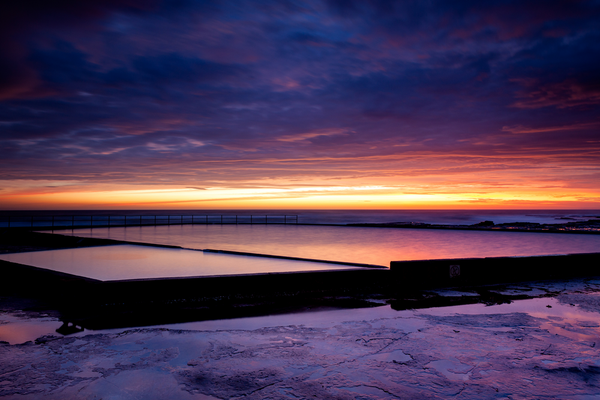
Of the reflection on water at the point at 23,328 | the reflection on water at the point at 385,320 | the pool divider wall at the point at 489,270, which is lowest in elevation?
the reflection on water at the point at 385,320

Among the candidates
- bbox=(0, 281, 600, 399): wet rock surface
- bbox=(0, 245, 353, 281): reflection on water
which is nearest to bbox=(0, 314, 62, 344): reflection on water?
bbox=(0, 281, 600, 399): wet rock surface

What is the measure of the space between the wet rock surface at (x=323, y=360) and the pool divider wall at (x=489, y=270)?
2.13 metres

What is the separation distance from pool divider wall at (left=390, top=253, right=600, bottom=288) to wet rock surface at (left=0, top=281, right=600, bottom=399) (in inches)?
84.0

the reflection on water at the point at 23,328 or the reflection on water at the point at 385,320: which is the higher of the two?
the reflection on water at the point at 23,328

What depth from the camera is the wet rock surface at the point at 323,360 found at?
11.3ft

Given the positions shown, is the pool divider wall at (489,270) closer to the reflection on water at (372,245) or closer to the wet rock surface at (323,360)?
the wet rock surface at (323,360)

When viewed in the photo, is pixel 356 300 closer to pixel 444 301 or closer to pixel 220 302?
pixel 444 301

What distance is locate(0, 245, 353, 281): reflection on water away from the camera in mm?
8453

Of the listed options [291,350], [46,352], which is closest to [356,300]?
[291,350]

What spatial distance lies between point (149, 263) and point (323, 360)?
718 cm

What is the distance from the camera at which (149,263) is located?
9.98 metres

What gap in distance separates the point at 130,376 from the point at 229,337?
4.58 ft

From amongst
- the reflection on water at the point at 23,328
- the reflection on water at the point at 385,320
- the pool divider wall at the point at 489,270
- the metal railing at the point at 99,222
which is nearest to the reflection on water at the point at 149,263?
the pool divider wall at the point at 489,270

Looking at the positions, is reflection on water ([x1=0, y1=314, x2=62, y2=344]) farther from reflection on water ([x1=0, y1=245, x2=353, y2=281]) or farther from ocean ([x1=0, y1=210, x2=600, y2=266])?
ocean ([x1=0, y1=210, x2=600, y2=266])
